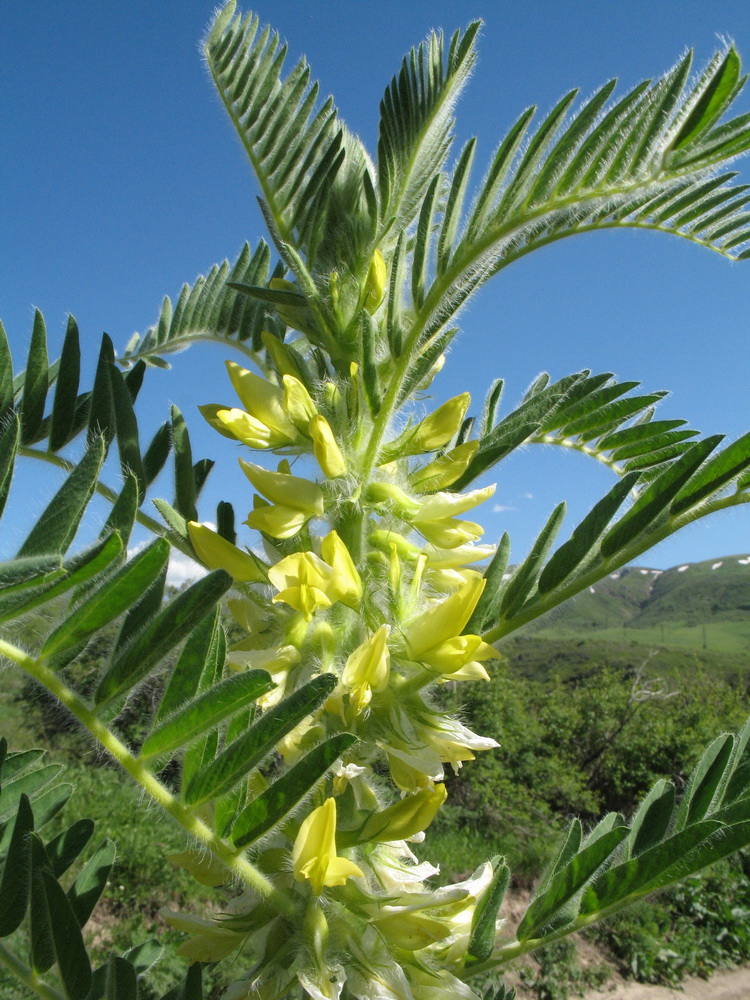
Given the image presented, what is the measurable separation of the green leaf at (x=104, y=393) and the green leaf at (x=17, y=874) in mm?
547

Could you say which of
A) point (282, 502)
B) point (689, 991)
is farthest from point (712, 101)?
point (689, 991)

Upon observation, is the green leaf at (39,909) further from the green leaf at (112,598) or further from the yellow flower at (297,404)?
the yellow flower at (297,404)

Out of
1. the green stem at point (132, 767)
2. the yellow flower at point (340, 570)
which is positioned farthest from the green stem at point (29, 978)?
the yellow flower at point (340, 570)

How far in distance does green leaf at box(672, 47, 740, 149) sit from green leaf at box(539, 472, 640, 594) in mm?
437

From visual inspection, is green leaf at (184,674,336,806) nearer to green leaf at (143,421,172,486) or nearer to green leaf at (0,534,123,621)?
green leaf at (0,534,123,621)

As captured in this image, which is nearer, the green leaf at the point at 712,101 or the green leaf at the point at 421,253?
the green leaf at the point at 712,101

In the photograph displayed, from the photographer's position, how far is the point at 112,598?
2.30ft

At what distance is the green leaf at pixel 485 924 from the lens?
99cm

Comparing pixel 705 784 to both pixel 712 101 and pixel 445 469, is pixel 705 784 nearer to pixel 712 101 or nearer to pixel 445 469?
pixel 445 469

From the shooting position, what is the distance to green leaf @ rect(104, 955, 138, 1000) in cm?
88

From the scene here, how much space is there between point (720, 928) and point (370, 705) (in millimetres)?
9318

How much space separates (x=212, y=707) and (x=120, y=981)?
474mm

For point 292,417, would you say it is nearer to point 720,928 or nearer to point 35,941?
point 35,941

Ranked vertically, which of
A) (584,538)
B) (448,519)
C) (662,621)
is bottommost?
(662,621)
